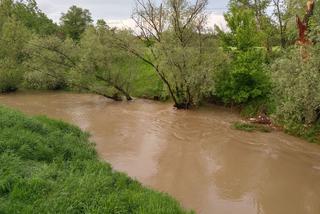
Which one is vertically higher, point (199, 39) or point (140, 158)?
point (199, 39)

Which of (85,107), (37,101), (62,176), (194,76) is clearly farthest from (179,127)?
(37,101)

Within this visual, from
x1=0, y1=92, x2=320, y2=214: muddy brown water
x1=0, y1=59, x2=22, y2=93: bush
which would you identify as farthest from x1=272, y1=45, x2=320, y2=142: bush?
x1=0, y1=59, x2=22, y2=93: bush

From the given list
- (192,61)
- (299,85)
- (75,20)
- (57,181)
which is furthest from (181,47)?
(75,20)

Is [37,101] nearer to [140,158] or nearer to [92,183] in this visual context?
[140,158]

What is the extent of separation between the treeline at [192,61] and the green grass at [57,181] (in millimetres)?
7225

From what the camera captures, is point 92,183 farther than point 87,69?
No

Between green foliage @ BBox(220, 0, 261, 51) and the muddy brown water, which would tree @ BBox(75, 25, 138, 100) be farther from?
green foliage @ BBox(220, 0, 261, 51)

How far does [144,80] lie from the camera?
2586 cm

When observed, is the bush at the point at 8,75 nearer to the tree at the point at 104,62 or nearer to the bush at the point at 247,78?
the tree at the point at 104,62

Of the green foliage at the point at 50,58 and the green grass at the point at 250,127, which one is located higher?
the green foliage at the point at 50,58

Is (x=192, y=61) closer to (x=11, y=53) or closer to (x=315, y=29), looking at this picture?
→ (x=315, y=29)

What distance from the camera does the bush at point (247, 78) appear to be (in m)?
18.2

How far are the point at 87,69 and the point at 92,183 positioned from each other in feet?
50.8

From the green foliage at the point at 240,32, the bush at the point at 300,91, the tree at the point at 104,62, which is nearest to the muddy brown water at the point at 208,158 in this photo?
the bush at the point at 300,91
